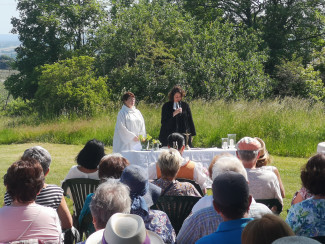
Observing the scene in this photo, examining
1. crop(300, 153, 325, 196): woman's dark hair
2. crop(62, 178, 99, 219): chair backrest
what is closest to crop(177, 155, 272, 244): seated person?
crop(300, 153, 325, 196): woman's dark hair

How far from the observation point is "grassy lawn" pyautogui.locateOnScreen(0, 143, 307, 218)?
795cm

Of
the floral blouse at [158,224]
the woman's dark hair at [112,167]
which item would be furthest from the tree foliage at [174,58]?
the floral blouse at [158,224]

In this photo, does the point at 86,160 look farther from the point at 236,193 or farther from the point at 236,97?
the point at 236,97

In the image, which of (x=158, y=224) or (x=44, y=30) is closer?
(x=158, y=224)

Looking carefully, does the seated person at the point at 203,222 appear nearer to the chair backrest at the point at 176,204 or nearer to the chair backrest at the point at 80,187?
the chair backrest at the point at 176,204

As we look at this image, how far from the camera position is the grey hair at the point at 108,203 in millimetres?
2758

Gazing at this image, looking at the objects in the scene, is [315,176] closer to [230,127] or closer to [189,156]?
[189,156]

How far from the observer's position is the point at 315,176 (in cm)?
337

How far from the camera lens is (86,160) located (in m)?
4.94

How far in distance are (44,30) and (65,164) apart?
21.0m

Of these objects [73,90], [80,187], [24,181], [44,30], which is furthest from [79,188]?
[44,30]

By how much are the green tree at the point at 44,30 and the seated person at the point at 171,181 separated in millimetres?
25489

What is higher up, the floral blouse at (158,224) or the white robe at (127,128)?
the floral blouse at (158,224)

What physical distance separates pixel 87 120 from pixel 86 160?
11.3m
